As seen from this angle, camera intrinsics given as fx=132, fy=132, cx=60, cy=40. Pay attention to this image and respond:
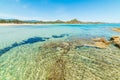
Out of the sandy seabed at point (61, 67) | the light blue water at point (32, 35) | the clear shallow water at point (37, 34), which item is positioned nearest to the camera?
the sandy seabed at point (61, 67)

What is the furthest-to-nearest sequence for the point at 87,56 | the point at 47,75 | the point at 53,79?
1. the point at 87,56
2. the point at 47,75
3. the point at 53,79

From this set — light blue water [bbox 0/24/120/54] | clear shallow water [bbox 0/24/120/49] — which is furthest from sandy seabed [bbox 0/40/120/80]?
clear shallow water [bbox 0/24/120/49]

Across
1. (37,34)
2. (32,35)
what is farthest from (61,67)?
(37,34)

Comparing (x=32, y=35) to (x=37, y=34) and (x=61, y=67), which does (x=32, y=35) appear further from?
(x=61, y=67)

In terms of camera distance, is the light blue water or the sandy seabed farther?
the light blue water

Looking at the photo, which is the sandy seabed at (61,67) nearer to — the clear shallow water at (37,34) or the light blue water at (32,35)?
the light blue water at (32,35)

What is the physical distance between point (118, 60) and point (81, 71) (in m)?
4.53

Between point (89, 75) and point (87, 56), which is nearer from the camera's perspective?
point (89, 75)

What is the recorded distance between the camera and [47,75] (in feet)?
30.3

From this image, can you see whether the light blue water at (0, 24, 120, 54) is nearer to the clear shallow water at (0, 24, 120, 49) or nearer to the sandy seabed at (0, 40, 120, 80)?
the clear shallow water at (0, 24, 120, 49)

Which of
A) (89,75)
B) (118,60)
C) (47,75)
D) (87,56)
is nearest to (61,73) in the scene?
(47,75)

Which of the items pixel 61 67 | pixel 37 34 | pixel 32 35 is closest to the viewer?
pixel 61 67

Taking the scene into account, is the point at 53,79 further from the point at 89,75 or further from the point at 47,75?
the point at 89,75

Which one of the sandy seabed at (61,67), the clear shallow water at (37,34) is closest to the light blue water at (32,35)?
the clear shallow water at (37,34)
